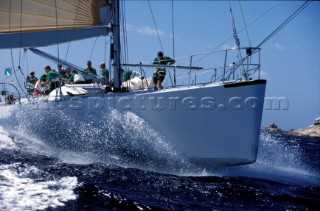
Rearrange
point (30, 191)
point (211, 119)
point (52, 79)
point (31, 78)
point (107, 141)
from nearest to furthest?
point (30, 191) < point (211, 119) < point (107, 141) < point (52, 79) < point (31, 78)

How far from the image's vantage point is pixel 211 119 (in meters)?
8.66

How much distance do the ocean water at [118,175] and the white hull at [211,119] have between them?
0.37 metres

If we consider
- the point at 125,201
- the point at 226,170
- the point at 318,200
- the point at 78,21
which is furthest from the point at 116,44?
the point at 318,200

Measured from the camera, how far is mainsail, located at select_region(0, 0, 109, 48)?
10703mm

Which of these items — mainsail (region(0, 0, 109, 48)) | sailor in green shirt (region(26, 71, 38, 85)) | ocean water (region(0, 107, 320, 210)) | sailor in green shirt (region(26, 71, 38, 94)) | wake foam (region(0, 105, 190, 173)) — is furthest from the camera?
sailor in green shirt (region(26, 71, 38, 85))

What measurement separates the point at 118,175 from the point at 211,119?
2.45m

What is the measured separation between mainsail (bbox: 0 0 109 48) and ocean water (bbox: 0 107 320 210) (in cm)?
222

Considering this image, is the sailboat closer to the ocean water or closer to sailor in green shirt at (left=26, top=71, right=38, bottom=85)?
the ocean water

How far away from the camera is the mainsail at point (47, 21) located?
1070 cm

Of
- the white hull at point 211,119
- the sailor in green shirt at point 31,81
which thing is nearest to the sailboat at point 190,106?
the white hull at point 211,119

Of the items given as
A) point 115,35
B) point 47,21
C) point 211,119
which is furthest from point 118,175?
point 47,21

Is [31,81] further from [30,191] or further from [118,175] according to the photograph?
[30,191]

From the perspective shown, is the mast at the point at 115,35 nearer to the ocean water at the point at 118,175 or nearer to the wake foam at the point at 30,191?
the ocean water at the point at 118,175

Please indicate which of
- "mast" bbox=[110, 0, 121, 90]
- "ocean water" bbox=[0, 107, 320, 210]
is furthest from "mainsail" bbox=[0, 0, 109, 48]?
"ocean water" bbox=[0, 107, 320, 210]
